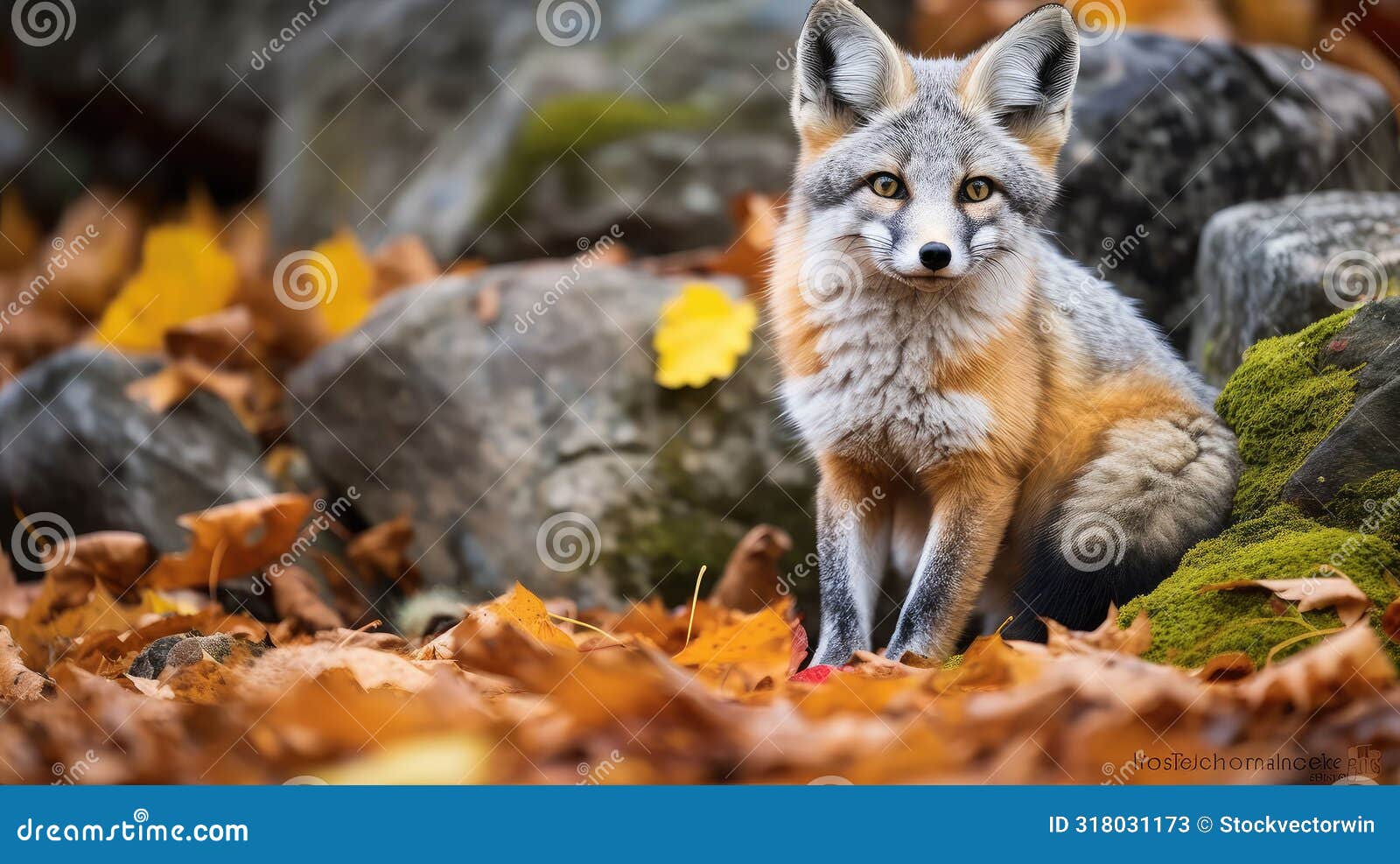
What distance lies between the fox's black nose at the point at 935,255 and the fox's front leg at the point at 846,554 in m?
0.86

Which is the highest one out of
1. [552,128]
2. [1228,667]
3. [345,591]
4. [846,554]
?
[1228,667]

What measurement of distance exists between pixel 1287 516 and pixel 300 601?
3.72m

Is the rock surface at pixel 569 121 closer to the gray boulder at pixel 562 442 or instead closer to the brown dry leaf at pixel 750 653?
the gray boulder at pixel 562 442

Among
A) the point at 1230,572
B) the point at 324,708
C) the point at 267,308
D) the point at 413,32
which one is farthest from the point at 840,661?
the point at 413,32

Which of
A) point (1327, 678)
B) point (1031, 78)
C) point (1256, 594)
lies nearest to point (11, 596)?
point (1031, 78)

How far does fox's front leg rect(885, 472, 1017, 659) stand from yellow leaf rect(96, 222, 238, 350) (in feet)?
16.7

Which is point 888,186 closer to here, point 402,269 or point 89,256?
point 402,269

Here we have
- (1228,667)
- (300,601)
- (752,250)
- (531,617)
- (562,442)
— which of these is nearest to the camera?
(1228,667)

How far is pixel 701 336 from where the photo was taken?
540 cm

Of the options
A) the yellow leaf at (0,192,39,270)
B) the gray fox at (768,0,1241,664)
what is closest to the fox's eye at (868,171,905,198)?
the gray fox at (768,0,1241,664)

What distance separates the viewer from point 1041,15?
3645mm

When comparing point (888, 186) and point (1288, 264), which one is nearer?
point (888, 186)

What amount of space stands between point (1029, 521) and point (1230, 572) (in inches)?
32.1

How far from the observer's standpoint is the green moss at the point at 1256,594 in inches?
111
